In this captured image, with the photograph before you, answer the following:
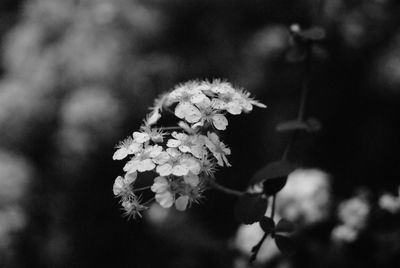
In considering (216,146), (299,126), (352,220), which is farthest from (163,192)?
(352,220)

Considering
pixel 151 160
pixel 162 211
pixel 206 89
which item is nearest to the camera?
pixel 151 160

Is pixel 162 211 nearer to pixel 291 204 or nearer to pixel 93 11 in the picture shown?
pixel 291 204

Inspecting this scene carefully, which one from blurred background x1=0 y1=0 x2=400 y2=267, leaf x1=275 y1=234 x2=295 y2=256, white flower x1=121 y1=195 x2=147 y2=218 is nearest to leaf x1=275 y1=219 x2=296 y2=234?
leaf x1=275 y1=234 x2=295 y2=256

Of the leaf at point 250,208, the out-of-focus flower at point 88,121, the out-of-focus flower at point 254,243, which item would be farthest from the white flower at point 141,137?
the out-of-focus flower at point 88,121

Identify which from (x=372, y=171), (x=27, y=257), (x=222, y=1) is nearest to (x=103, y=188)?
(x=27, y=257)

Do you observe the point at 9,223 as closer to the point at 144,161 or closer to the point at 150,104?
the point at 150,104

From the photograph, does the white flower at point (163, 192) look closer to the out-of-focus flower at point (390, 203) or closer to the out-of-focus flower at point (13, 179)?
the out-of-focus flower at point (390, 203)
